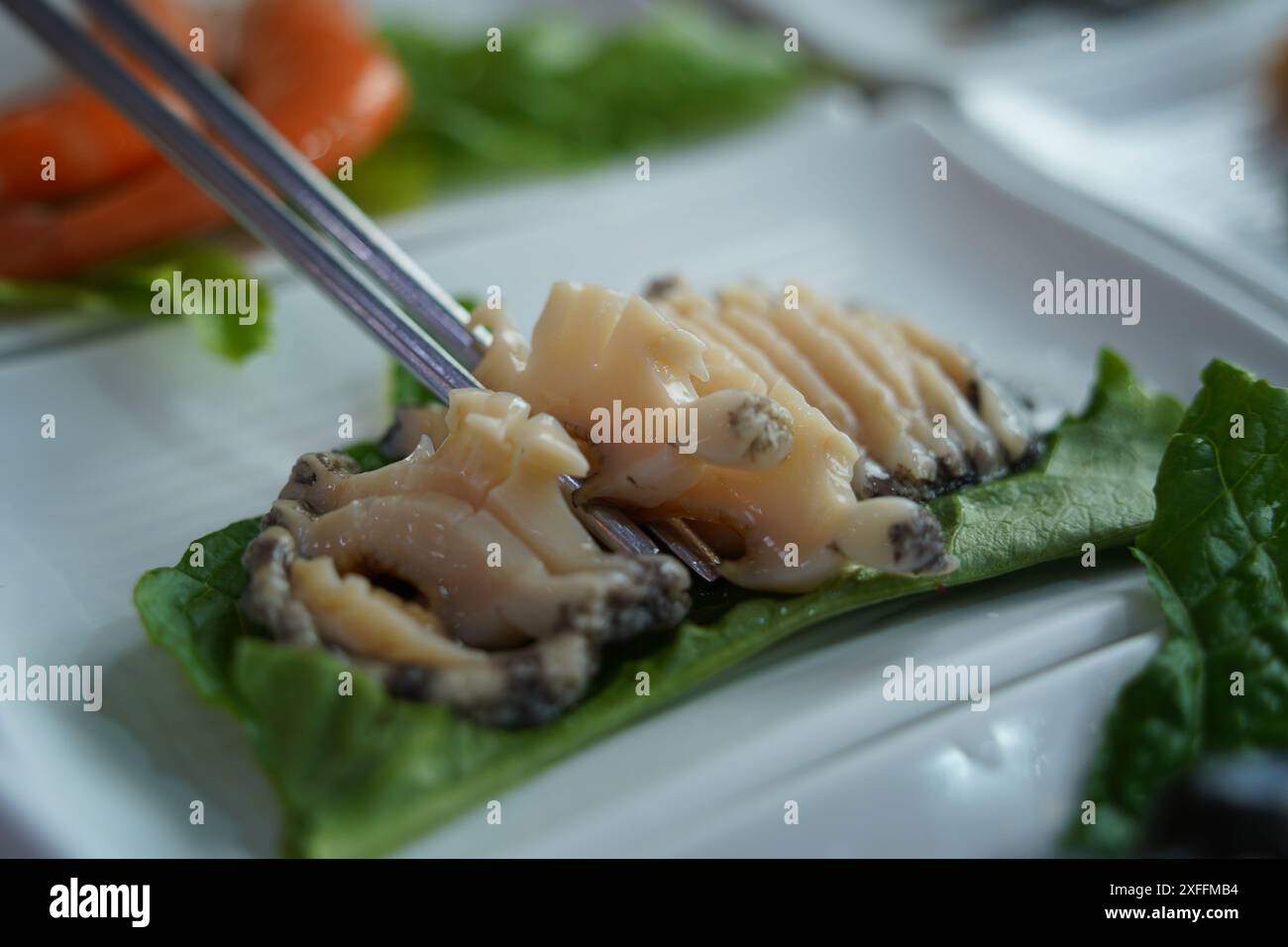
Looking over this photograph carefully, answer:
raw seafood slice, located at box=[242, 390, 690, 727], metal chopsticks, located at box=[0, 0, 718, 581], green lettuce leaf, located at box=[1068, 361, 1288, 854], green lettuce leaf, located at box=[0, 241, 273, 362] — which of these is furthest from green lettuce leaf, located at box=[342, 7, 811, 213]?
green lettuce leaf, located at box=[1068, 361, 1288, 854]

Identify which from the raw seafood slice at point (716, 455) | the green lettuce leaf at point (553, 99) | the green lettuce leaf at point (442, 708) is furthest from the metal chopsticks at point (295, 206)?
the green lettuce leaf at point (553, 99)

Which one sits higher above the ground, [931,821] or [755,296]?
[755,296]

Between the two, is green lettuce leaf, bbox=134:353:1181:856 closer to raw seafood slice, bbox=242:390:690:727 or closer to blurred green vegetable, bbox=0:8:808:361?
raw seafood slice, bbox=242:390:690:727

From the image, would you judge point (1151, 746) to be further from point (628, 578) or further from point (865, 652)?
point (628, 578)

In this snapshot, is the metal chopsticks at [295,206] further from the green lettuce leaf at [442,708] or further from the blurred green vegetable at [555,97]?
the blurred green vegetable at [555,97]
